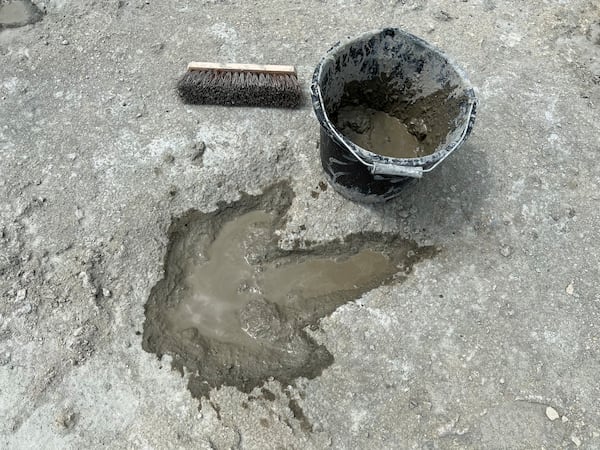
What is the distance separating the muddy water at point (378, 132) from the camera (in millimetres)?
3186

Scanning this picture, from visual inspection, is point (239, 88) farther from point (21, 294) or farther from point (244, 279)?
point (21, 294)

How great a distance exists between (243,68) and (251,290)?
1567mm

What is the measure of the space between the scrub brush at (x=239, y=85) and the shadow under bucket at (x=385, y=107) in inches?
16.6

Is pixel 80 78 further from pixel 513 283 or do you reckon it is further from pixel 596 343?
pixel 596 343

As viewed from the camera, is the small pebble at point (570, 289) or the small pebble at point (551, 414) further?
the small pebble at point (570, 289)

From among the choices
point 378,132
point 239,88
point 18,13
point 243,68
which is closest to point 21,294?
point 239,88

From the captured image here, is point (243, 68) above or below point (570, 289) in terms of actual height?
above

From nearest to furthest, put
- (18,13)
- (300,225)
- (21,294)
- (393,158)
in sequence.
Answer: (393,158), (21,294), (300,225), (18,13)

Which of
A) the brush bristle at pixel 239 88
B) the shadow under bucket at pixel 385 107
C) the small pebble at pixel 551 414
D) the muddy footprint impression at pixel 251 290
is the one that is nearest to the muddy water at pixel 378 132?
the shadow under bucket at pixel 385 107

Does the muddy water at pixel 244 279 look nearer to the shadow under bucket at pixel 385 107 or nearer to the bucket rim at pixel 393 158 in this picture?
the shadow under bucket at pixel 385 107

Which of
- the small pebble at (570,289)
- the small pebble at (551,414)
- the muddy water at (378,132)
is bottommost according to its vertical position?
the small pebble at (551,414)

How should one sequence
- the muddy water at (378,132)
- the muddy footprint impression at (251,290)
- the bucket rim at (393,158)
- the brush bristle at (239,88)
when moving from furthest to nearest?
1. the brush bristle at (239,88)
2. the muddy water at (378,132)
3. the muddy footprint impression at (251,290)
4. the bucket rim at (393,158)

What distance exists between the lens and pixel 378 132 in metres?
3.28

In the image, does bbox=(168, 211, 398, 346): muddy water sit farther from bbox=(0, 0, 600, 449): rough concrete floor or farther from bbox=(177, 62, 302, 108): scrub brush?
bbox=(177, 62, 302, 108): scrub brush
